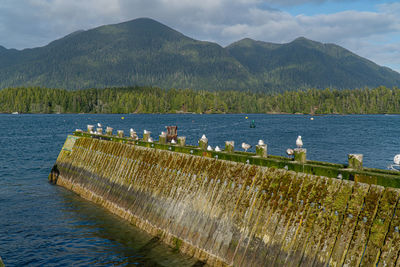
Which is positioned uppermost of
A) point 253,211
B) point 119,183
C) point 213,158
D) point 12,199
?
point 213,158

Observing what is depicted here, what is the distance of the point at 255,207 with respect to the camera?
1466cm

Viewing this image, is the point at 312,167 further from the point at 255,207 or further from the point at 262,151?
the point at 262,151

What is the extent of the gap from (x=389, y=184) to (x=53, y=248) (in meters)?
18.6

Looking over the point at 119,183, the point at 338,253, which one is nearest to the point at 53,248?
the point at 119,183

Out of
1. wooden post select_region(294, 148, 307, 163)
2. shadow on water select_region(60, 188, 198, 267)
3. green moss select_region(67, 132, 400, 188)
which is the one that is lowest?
shadow on water select_region(60, 188, 198, 267)

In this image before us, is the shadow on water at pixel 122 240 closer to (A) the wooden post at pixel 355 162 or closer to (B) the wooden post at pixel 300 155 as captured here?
(B) the wooden post at pixel 300 155

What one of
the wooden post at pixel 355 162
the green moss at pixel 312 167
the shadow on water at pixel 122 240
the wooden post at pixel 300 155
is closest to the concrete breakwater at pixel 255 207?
the green moss at pixel 312 167

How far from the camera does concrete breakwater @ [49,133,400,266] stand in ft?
36.3

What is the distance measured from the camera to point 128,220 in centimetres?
2206

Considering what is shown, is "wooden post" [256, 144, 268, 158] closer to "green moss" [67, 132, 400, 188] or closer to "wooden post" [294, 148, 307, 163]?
"green moss" [67, 132, 400, 188]

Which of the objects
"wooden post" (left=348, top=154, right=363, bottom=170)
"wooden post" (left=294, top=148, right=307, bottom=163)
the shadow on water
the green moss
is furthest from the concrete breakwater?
"wooden post" (left=348, top=154, right=363, bottom=170)

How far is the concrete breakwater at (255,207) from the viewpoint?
11078mm

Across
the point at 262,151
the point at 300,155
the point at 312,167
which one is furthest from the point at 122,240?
the point at 312,167

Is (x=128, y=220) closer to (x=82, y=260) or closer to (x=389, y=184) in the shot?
(x=82, y=260)
